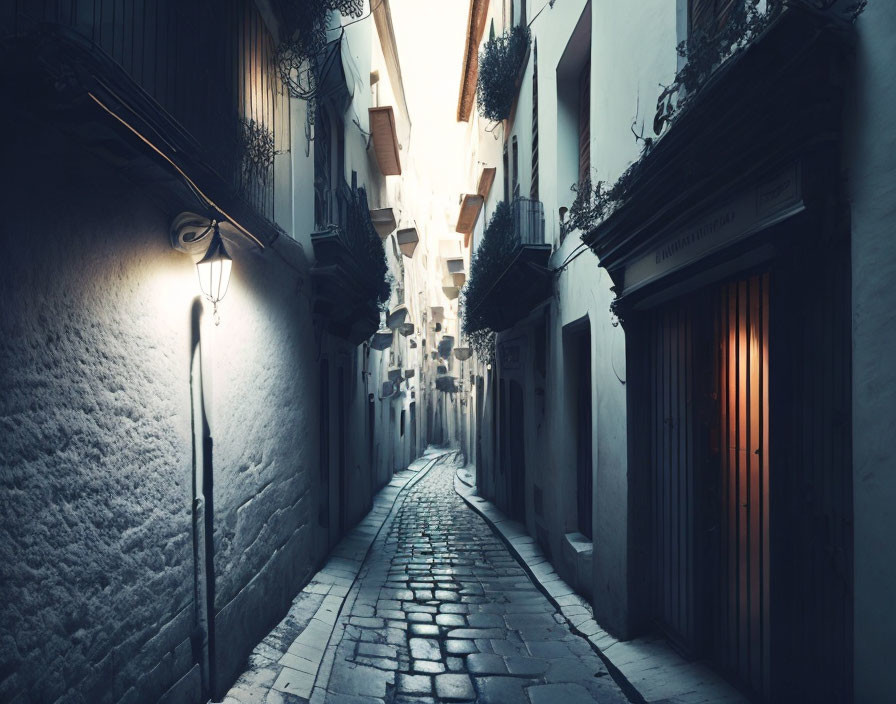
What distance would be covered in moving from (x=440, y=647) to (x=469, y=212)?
15.4m

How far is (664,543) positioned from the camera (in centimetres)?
523

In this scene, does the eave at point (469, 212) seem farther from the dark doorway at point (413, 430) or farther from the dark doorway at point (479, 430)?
the dark doorway at point (413, 430)

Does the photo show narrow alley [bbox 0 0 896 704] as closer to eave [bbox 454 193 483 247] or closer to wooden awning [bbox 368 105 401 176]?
wooden awning [bbox 368 105 401 176]

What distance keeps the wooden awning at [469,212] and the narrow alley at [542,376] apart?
345 inches

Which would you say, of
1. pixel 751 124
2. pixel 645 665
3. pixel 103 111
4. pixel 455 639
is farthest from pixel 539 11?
pixel 645 665

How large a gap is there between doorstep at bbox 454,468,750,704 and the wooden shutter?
5.20 metres

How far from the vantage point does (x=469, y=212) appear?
19406 mm

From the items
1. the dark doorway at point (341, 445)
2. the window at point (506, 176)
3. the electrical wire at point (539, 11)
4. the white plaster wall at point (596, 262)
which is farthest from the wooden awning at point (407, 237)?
the white plaster wall at point (596, 262)

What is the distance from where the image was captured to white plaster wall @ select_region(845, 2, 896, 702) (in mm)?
2375

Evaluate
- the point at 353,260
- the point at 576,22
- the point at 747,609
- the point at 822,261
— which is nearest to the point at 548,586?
the point at 747,609

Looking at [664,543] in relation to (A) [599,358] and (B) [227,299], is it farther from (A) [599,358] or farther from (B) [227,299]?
(B) [227,299]

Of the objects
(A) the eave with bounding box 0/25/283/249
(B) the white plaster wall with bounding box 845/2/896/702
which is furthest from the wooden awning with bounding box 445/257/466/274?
(B) the white plaster wall with bounding box 845/2/896/702

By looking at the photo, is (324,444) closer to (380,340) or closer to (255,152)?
(255,152)

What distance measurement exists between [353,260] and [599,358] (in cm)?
403
